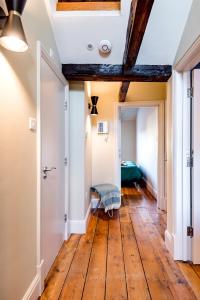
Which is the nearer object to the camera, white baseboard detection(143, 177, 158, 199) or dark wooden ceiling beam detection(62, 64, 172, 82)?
dark wooden ceiling beam detection(62, 64, 172, 82)

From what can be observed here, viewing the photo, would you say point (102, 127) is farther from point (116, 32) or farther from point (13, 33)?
point (13, 33)

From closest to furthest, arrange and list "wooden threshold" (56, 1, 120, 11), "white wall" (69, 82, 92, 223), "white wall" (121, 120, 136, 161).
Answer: "wooden threshold" (56, 1, 120, 11)
"white wall" (69, 82, 92, 223)
"white wall" (121, 120, 136, 161)

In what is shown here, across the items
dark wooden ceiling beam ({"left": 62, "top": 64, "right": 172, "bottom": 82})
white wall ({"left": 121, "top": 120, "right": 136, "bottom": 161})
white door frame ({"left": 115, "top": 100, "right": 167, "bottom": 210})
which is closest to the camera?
dark wooden ceiling beam ({"left": 62, "top": 64, "right": 172, "bottom": 82})

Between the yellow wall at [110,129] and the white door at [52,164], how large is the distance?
1.55 metres

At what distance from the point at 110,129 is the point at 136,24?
2606 millimetres

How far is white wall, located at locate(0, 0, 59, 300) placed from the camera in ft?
4.16

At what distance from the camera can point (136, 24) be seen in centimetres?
172

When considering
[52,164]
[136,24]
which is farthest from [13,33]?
[52,164]

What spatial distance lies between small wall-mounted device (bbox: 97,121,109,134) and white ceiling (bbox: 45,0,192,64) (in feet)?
5.56

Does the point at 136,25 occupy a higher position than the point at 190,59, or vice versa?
the point at 136,25

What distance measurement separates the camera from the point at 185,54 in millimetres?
2031

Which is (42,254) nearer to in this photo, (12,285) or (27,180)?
(12,285)

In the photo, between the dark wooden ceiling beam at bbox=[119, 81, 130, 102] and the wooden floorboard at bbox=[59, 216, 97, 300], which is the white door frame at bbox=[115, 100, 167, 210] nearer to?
the dark wooden ceiling beam at bbox=[119, 81, 130, 102]

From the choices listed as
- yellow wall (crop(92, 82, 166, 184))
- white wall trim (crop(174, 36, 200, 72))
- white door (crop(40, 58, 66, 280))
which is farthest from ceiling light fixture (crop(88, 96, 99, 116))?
white wall trim (crop(174, 36, 200, 72))
